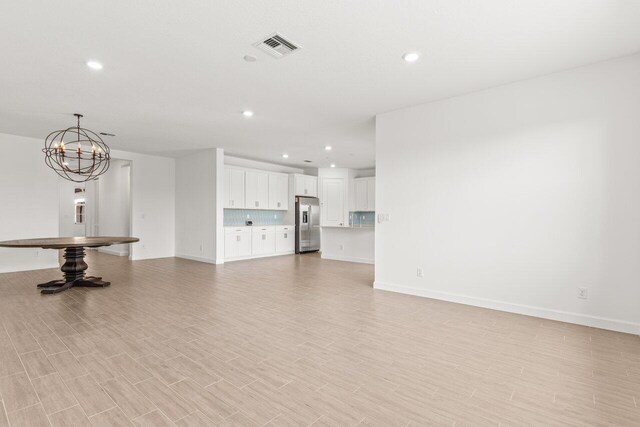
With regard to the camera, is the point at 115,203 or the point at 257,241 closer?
the point at 257,241

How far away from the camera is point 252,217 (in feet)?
30.0

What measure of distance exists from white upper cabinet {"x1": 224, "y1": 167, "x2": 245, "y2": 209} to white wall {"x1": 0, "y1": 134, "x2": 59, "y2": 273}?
3544 millimetres

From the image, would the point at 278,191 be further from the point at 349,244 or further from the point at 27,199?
the point at 27,199

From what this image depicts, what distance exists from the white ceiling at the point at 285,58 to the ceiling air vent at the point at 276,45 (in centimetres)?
9

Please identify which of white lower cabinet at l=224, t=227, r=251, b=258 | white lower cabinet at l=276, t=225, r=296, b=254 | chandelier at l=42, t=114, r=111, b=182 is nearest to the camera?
chandelier at l=42, t=114, r=111, b=182

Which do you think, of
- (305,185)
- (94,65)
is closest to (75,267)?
(94,65)

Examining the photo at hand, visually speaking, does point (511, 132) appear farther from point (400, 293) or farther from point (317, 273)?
point (317, 273)

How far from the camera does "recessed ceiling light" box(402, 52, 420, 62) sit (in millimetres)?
2998

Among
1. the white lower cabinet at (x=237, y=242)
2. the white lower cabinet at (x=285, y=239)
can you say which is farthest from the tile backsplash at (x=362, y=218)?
the white lower cabinet at (x=237, y=242)

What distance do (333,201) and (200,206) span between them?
14.4 feet

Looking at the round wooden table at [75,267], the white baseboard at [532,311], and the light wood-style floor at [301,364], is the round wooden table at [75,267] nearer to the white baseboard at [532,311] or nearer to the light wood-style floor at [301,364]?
the light wood-style floor at [301,364]

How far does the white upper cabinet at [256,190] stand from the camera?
8.48 meters

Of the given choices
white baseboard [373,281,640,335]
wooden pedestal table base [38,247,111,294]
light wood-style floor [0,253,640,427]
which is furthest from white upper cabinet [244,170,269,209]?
white baseboard [373,281,640,335]

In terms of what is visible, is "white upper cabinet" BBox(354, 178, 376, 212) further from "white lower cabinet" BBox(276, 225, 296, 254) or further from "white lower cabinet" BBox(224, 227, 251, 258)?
"white lower cabinet" BBox(224, 227, 251, 258)
